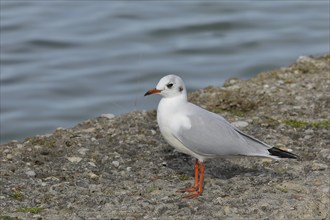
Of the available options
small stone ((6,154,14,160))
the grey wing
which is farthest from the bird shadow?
small stone ((6,154,14,160))

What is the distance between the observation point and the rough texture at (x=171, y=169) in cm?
613

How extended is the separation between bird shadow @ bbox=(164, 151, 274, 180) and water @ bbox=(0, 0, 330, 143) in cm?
440

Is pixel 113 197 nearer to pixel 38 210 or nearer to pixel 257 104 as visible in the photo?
pixel 38 210

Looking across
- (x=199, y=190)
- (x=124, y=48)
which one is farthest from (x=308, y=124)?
(x=124, y=48)

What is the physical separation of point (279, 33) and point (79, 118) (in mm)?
4877

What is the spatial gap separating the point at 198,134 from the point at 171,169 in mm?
731

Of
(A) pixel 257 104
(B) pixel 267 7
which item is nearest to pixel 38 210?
(A) pixel 257 104

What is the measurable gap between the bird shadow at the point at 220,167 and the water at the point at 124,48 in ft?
14.4

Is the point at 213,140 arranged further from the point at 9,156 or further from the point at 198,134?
the point at 9,156

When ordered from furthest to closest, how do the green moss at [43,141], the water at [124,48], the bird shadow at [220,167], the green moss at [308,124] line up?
the water at [124,48], the green moss at [308,124], the green moss at [43,141], the bird shadow at [220,167]

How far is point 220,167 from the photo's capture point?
7.16 metres

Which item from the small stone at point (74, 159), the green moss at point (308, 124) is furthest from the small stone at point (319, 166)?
the small stone at point (74, 159)

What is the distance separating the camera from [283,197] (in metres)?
6.23

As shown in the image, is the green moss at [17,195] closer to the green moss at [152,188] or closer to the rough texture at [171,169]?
the rough texture at [171,169]
